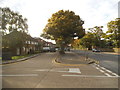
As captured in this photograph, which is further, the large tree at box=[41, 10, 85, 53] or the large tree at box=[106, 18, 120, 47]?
the large tree at box=[106, 18, 120, 47]

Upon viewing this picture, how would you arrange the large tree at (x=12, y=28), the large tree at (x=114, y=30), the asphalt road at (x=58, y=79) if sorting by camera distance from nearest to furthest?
the asphalt road at (x=58, y=79) → the large tree at (x=12, y=28) → the large tree at (x=114, y=30)

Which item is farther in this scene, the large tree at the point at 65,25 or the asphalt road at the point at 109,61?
the large tree at the point at 65,25

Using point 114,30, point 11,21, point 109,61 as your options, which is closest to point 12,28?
point 11,21

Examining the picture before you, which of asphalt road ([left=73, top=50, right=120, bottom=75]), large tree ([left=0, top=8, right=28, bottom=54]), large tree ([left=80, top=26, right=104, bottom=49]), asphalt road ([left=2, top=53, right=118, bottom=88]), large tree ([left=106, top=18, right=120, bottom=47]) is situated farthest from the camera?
large tree ([left=80, top=26, right=104, bottom=49])

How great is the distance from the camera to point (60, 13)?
30.5 metres

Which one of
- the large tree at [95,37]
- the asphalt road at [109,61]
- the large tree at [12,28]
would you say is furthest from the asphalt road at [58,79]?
the large tree at [95,37]

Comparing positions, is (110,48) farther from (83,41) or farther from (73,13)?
(73,13)

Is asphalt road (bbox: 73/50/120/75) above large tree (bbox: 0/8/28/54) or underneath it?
underneath

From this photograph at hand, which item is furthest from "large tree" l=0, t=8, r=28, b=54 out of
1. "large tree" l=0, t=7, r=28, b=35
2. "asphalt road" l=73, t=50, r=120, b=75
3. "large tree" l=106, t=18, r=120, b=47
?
"large tree" l=106, t=18, r=120, b=47

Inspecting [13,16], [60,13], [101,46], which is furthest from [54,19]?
[101,46]

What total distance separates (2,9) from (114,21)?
3529 centimetres

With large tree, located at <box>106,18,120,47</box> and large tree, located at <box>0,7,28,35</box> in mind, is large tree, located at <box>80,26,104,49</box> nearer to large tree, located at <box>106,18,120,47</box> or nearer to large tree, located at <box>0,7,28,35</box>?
large tree, located at <box>106,18,120,47</box>

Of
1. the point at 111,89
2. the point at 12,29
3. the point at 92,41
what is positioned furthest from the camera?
the point at 92,41

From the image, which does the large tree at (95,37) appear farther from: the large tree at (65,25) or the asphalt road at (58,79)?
the asphalt road at (58,79)
